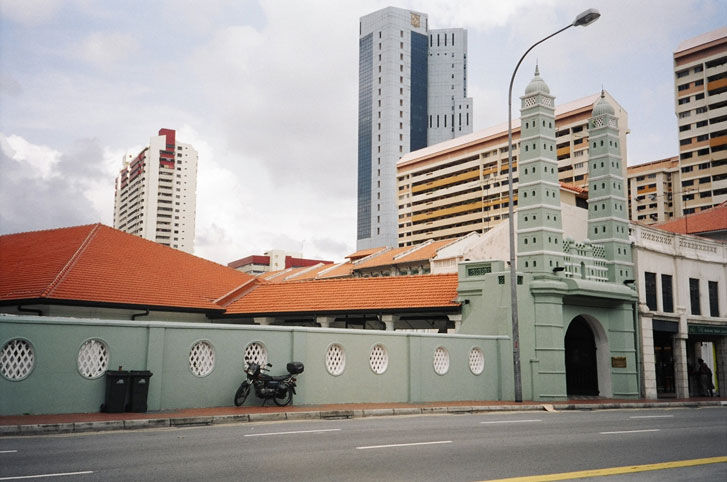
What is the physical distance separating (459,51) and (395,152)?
123 feet

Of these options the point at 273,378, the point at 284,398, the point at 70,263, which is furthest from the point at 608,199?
the point at 70,263

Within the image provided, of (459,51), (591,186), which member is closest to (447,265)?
(591,186)

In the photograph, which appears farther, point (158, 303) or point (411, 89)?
point (411, 89)

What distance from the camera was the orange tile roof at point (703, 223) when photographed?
38197 millimetres

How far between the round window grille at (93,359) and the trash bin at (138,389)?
67 cm

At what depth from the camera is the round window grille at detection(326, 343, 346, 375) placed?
61.1 ft

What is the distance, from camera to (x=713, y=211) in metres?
40.6

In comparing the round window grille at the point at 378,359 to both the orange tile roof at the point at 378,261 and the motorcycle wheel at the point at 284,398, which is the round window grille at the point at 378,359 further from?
the orange tile roof at the point at 378,261

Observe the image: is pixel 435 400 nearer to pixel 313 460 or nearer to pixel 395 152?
pixel 313 460

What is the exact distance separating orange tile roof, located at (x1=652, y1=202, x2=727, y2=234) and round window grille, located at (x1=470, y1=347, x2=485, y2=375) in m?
20.9

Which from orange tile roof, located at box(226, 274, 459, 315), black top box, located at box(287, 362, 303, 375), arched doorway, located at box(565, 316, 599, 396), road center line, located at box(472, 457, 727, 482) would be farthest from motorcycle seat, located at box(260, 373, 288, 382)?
arched doorway, located at box(565, 316, 599, 396)

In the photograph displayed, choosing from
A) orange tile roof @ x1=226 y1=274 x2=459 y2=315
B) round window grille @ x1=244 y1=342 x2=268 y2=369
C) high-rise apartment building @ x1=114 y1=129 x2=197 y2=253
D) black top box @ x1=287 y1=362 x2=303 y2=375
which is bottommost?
black top box @ x1=287 y1=362 x2=303 y2=375

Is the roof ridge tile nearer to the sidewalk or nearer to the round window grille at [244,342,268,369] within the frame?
the round window grille at [244,342,268,369]

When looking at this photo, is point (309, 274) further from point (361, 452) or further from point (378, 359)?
point (361, 452)
